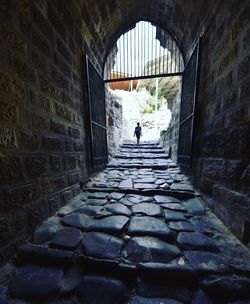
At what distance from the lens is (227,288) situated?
802 mm

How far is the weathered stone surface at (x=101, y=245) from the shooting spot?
3.43 ft

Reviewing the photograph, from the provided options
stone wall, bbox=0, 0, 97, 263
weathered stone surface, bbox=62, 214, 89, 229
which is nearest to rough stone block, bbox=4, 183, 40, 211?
stone wall, bbox=0, 0, 97, 263

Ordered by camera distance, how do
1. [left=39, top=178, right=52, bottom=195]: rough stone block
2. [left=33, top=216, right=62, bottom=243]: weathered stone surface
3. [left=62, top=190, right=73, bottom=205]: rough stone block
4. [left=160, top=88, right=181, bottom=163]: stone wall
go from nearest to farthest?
1. [left=33, top=216, right=62, bottom=243]: weathered stone surface
2. [left=39, top=178, right=52, bottom=195]: rough stone block
3. [left=62, top=190, right=73, bottom=205]: rough stone block
4. [left=160, top=88, right=181, bottom=163]: stone wall

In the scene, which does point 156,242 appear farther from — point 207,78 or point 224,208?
point 207,78

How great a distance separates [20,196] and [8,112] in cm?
67

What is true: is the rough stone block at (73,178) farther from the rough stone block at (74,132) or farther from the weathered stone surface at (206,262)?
the weathered stone surface at (206,262)

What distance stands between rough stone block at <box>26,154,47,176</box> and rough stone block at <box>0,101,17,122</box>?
35 cm

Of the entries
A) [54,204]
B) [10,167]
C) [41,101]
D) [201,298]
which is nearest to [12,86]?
[41,101]

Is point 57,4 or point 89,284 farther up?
point 57,4

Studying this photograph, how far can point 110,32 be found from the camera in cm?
308

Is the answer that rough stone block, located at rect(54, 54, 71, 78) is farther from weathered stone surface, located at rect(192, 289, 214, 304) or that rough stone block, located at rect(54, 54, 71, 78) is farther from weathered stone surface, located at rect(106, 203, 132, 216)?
weathered stone surface, located at rect(192, 289, 214, 304)

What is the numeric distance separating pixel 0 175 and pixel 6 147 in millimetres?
207

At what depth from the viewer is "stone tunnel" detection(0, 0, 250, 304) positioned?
1019 millimetres

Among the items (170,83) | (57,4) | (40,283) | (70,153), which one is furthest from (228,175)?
(170,83)
